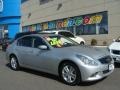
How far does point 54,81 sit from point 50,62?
2.04 ft

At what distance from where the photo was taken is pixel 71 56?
8445 millimetres

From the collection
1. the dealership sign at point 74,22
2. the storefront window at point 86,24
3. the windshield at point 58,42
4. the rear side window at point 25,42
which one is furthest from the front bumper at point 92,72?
the dealership sign at point 74,22

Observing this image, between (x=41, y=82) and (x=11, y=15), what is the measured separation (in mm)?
37659

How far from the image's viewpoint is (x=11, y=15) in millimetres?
45438

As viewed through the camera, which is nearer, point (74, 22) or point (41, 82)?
point (41, 82)

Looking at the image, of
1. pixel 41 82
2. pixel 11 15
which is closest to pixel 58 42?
pixel 41 82

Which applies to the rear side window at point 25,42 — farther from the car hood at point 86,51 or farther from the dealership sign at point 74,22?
the dealership sign at point 74,22

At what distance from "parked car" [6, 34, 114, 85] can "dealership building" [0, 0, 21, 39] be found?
116ft

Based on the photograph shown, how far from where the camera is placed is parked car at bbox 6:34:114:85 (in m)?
8.16

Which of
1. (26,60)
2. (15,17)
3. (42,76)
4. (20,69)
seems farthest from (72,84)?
(15,17)

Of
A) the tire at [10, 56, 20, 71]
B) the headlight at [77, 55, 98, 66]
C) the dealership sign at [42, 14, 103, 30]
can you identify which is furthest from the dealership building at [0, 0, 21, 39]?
the headlight at [77, 55, 98, 66]

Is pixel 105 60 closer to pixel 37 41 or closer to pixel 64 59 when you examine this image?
pixel 64 59

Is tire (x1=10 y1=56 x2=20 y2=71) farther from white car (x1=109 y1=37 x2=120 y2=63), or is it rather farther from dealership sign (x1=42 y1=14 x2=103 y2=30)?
dealership sign (x1=42 y1=14 x2=103 y2=30)

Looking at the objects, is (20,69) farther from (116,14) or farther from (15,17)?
(15,17)
